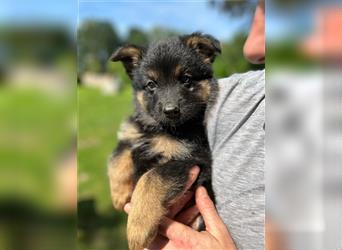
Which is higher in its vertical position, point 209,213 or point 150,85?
point 150,85

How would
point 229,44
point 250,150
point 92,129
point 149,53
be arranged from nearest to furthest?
1. point 250,150
2. point 149,53
3. point 229,44
4. point 92,129

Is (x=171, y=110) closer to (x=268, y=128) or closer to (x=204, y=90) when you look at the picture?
(x=204, y=90)

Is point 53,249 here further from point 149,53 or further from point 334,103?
point 149,53

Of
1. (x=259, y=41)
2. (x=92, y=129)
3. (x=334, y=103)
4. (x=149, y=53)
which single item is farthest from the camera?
(x=92, y=129)

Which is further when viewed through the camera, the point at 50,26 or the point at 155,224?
the point at 155,224

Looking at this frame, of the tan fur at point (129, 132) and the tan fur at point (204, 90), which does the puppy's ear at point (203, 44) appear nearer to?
the tan fur at point (204, 90)

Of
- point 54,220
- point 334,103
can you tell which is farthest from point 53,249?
point 334,103

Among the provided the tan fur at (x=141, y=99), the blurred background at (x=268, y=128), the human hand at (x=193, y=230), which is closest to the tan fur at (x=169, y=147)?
the human hand at (x=193, y=230)

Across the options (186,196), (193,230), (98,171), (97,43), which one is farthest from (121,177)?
(98,171)
